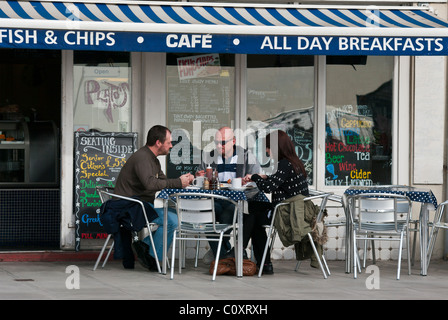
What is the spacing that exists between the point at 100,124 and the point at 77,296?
3412mm

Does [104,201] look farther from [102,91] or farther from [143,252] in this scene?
[102,91]

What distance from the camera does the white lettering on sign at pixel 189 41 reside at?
9.43 m

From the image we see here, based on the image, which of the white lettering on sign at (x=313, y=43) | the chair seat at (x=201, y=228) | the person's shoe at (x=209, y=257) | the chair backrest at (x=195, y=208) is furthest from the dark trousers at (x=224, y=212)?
the white lettering on sign at (x=313, y=43)

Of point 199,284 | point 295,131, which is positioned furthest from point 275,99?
point 199,284

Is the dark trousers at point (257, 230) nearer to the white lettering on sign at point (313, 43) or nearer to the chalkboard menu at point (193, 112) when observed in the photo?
the chalkboard menu at point (193, 112)

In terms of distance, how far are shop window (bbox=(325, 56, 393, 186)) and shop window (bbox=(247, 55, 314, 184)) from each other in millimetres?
308

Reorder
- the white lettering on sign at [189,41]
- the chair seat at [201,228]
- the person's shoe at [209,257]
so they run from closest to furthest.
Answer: the chair seat at [201,228] < the white lettering on sign at [189,41] < the person's shoe at [209,257]

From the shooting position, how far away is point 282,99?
10.9m

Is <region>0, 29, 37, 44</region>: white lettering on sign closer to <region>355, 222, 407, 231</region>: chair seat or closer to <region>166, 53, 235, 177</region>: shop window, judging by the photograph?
<region>166, 53, 235, 177</region>: shop window

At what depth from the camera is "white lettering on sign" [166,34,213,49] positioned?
9.43m

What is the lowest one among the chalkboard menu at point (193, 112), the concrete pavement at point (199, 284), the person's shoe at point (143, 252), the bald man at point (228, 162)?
the concrete pavement at point (199, 284)

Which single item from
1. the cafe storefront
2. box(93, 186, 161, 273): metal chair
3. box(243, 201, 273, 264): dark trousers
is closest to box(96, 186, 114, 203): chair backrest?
box(93, 186, 161, 273): metal chair

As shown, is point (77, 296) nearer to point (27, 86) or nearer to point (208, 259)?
point (208, 259)

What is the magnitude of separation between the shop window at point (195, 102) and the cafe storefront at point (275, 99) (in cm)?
1
